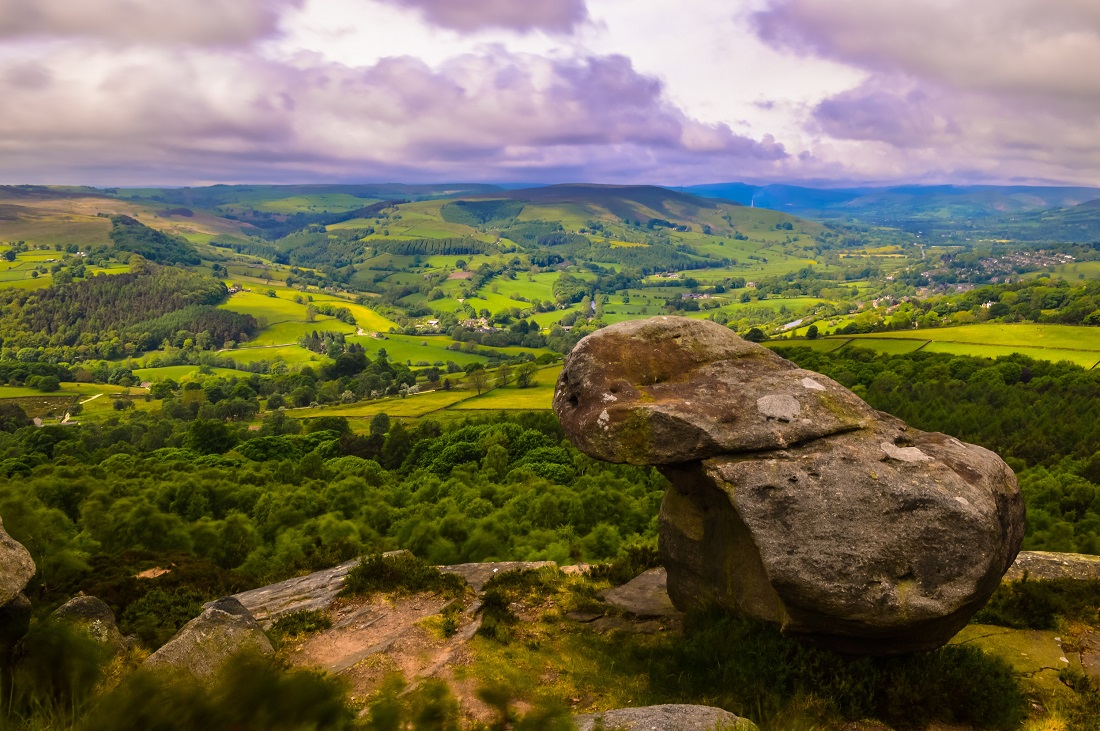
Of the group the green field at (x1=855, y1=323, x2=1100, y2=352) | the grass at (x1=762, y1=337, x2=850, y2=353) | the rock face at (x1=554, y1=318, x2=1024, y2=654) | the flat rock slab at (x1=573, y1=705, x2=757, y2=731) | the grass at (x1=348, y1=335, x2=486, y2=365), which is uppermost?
the rock face at (x1=554, y1=318, x2=1024, y2=654)

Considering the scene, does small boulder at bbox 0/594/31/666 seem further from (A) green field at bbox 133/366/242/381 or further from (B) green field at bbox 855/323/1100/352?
(A) green field at bbox 133/366/242/381

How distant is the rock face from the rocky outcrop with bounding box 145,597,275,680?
890 cm

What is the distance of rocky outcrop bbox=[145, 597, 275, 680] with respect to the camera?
531 inches

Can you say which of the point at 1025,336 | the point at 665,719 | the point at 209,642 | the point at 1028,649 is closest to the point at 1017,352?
the point at 1025,336

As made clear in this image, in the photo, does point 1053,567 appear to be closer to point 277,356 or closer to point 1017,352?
point 1017,352

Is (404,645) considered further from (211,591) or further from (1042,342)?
(1042,342)

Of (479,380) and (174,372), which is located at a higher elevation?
(479,380)

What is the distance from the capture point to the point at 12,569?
13.2 metres

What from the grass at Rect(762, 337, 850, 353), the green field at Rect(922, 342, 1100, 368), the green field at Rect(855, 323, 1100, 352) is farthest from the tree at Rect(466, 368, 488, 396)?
the green field at Rect(855, 323, 1100, 352)

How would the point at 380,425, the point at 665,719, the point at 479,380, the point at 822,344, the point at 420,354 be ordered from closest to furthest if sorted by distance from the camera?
the point at 665,719 → the point at 380,425 → the point at 822,344 → the point at 479,380 → the point at 420,354

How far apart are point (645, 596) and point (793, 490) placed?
7791 millimetres

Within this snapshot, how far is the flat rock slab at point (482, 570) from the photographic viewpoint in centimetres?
2102

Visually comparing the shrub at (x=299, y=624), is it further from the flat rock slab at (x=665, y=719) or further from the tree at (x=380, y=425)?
the tree at (x=380, y=425)

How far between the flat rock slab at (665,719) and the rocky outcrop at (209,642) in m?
7.16
